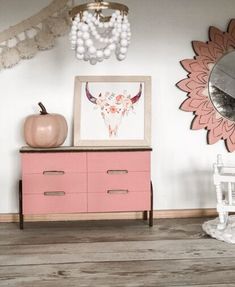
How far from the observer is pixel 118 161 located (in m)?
3.84

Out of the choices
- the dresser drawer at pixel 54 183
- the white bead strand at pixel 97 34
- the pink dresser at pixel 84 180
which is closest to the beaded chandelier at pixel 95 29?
the white bead strand at pixel 97 34

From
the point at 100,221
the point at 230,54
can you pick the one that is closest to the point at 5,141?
the point at 100,221

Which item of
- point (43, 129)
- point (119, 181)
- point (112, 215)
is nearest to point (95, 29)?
point (43, 129)

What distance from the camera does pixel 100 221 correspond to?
163 inches

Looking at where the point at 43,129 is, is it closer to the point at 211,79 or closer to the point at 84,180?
the point at 84,180

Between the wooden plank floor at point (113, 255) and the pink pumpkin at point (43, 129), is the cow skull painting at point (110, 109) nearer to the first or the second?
the pink pumpkin at point (43, 129)

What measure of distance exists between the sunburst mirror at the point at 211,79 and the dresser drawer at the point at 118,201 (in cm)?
89

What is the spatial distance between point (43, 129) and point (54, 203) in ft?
2.05

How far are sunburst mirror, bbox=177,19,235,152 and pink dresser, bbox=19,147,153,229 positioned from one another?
0.72m

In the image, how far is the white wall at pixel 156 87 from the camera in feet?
13.4

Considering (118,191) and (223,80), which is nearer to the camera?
(118,191)

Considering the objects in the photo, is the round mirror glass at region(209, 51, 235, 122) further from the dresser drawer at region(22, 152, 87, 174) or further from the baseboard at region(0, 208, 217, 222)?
the dresser drawer at region(22, 152, 87, 174)

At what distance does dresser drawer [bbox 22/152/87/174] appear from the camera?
378cm

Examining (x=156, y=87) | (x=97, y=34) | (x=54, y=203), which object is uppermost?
(x=97, y=34)
